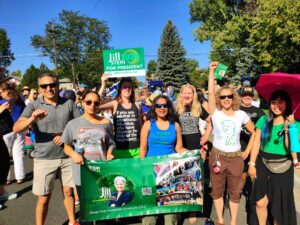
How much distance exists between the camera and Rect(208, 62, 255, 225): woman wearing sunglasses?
349cm

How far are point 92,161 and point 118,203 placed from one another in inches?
25.2

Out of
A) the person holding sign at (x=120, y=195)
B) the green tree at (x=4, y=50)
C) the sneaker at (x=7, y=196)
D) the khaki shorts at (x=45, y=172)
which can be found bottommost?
the sneaker at (x=7, y=196)

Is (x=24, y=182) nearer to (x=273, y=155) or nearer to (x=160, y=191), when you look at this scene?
(x=160, y=191)

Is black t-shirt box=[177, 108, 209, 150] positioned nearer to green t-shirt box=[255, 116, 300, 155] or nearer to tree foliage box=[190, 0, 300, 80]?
green t-shirt box=[255, 116, 300, 155]

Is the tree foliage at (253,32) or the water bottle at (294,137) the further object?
the tree foliage at (253,32)

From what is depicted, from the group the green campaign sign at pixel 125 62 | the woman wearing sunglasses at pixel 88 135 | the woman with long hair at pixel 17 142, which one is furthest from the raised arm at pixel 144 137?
the woman with long hair at pixel 17 142

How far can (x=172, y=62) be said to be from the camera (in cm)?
4731

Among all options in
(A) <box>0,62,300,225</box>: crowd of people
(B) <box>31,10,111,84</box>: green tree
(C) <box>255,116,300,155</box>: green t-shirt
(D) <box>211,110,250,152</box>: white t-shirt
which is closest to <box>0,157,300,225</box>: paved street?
(A) <box>0,62,300,225</box>: crowd of people

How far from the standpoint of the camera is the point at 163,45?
4878cm

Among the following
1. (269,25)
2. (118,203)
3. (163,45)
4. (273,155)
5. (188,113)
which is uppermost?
(163,45)

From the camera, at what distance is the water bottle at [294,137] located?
9.76 ft

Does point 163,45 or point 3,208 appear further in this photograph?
point 163,45

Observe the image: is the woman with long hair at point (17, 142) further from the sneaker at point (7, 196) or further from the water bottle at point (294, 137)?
the water bottle at point (294, 137)

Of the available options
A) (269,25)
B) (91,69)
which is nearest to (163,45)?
(91,69)
